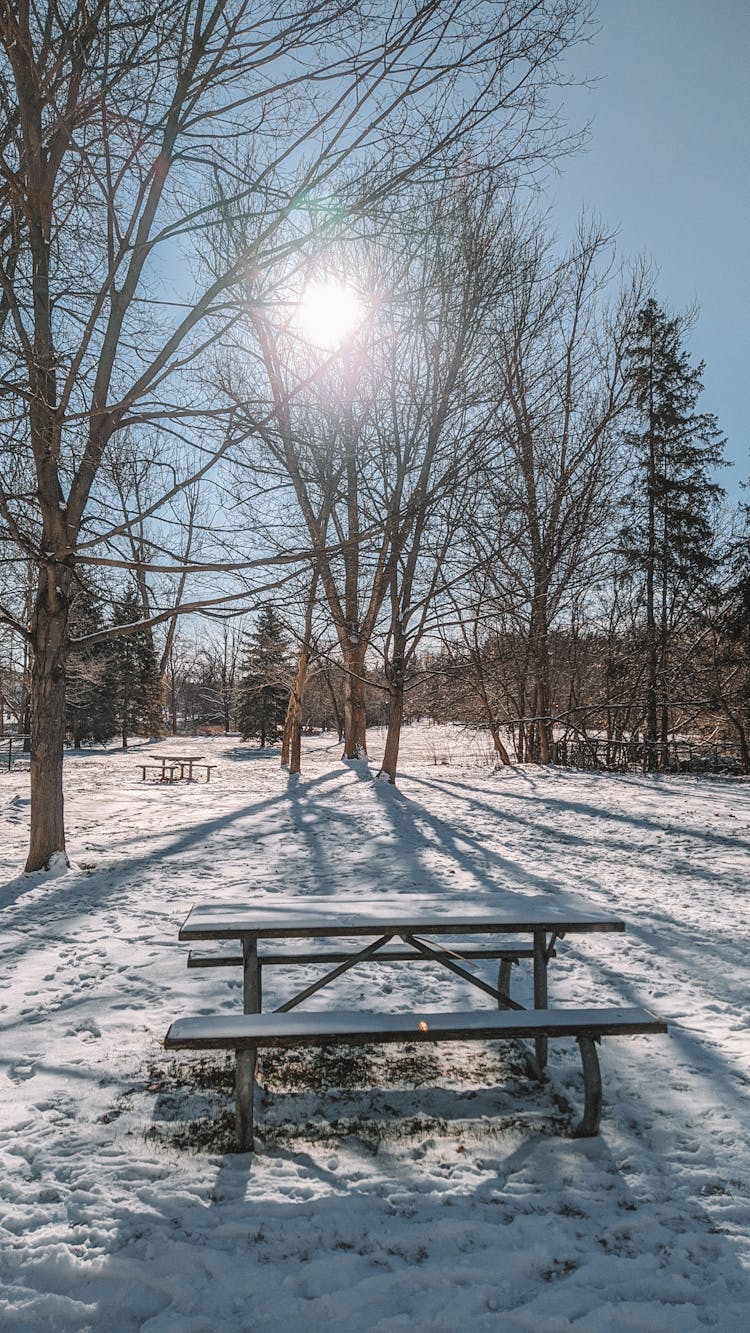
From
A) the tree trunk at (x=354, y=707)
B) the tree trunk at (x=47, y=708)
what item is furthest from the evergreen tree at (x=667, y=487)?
the tree trunk at (x=47, y=708)

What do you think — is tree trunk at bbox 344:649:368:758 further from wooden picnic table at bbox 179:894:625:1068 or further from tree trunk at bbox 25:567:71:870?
wooden picnic table at bbox 179:894:625:1068

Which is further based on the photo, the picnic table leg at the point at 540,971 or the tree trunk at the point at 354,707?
the tree trunk at the point at 354,707

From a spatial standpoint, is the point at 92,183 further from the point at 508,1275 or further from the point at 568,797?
the point at 568,797

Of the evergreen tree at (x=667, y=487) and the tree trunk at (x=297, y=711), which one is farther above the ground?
the evergreen tree at (x=667, y=487)

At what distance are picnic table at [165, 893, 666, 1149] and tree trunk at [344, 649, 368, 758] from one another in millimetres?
11365

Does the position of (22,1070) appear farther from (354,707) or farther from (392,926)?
(354,707)

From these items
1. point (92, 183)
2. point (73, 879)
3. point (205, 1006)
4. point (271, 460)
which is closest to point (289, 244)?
point (271, 460)

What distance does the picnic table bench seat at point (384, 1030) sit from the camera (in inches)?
95.0

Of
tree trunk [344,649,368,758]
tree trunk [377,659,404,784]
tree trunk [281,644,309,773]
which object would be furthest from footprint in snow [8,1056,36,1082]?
tree trunk [281,644,309,773]

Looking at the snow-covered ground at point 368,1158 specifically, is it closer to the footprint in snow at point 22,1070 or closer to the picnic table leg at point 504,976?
the footprint in snow at point 22,1070

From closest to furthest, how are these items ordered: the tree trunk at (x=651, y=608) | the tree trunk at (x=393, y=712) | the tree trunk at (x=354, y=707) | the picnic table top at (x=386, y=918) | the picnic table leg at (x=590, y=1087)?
the picnic table leg at (x=590, y=1087)
the picnic table top at (x=386, y=918)
the tree trunk at (x=393, y=712)
the tree trunk at (x=354, y=707)
the tree trunk at (x=651, y=608)

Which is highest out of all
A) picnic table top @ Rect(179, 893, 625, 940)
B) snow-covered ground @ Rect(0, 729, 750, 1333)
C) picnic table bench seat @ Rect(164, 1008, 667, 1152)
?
picnic table top @ Rect(179, 893, 625, 940)

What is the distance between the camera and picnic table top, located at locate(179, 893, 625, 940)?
2.98 meters

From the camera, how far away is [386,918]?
319 cm
